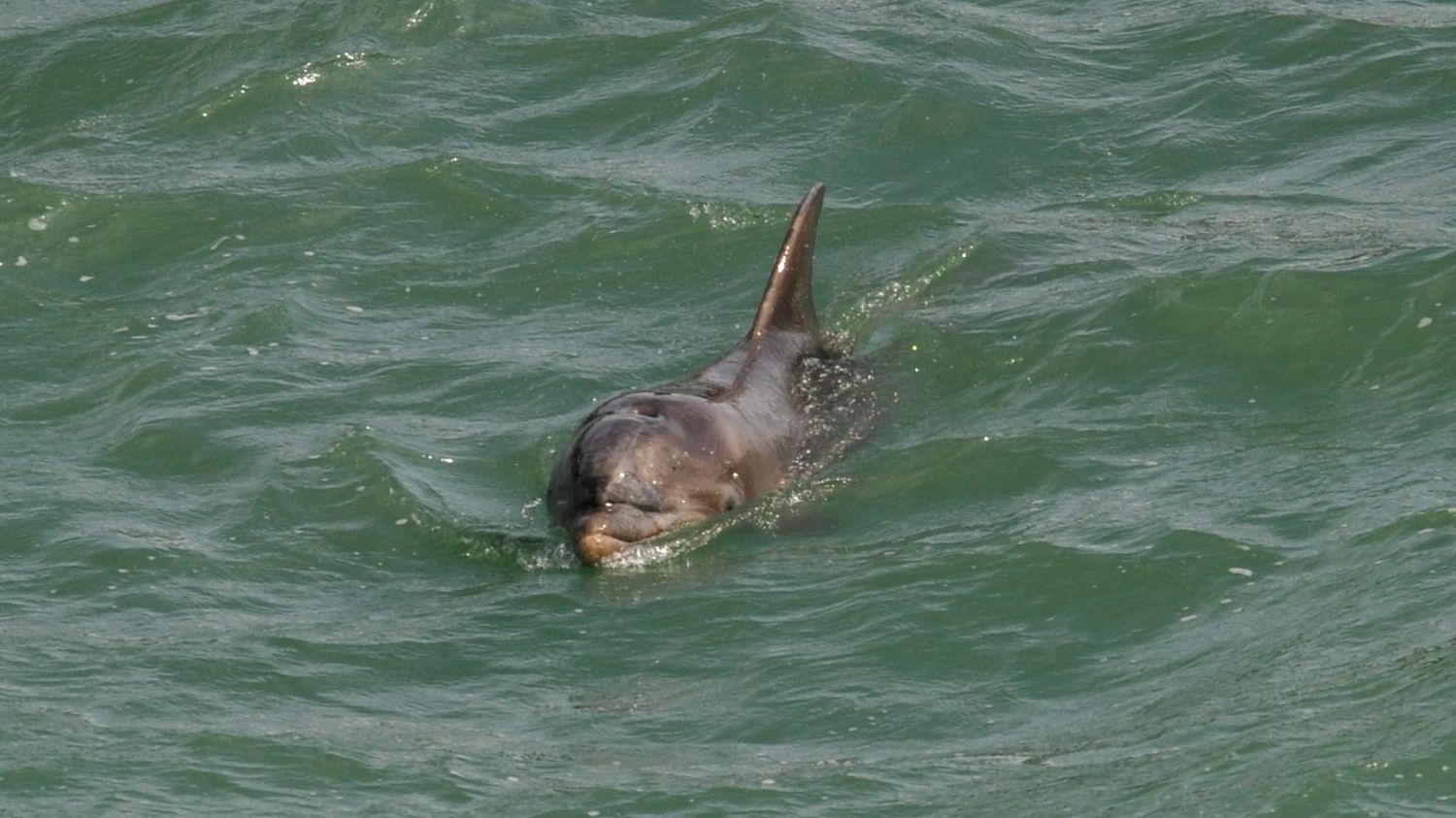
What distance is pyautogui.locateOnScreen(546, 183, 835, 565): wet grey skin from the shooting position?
11.0m

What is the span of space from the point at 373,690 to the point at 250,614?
114 cm

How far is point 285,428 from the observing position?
12.7m

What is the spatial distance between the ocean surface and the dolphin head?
179 millimetres

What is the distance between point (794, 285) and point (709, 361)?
637 millimetres

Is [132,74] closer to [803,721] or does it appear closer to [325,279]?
[325,279]

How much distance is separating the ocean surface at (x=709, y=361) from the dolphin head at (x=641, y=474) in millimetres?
179

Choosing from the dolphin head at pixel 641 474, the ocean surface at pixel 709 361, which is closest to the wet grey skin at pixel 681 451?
the dolphin head at pixel 641 474

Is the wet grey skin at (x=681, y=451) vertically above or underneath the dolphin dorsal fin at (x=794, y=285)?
underneath

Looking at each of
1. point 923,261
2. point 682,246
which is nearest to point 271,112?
point 682,246

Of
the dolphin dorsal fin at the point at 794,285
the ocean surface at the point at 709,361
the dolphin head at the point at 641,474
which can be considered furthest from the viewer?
the dolphin dorsal fin at the point at 794,285

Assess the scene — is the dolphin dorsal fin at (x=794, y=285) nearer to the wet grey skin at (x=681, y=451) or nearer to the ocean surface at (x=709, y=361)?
the wet grey skin at (x=681, y=451)

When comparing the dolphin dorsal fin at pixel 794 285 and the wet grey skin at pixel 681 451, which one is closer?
the wet grey skin at pixel 681 451

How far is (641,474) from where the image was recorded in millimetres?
11094

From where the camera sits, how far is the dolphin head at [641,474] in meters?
10.9
